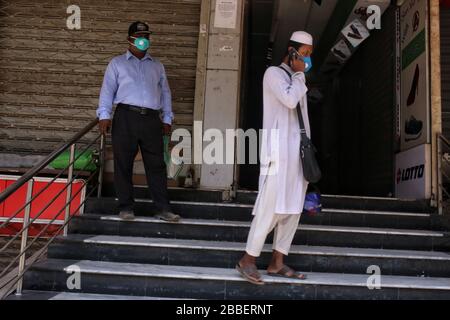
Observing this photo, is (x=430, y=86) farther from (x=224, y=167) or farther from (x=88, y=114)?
(x=88, y=114)

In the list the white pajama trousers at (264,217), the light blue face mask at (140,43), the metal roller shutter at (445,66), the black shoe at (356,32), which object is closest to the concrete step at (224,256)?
the white pajama trousers at (264,217)

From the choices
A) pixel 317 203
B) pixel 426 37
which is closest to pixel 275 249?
pixel 317 203

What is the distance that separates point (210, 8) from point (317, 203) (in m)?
3.29

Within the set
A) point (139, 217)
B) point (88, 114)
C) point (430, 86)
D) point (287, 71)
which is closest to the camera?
point (287, 71)

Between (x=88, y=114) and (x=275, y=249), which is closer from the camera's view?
(x=275, y=249)

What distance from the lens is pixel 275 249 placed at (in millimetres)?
3312

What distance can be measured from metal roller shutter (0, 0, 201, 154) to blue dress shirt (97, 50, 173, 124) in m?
1.56

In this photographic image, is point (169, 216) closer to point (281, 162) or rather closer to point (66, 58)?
point (281, 162)

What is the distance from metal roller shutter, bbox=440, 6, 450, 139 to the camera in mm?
5922

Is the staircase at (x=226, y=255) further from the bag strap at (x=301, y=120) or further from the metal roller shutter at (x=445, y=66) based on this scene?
the metal roller shutter at (x=445, y=66)

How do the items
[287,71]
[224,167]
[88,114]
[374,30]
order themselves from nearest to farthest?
1. [287,71]
2. [224,167]
3. [88,114]
4. [374,30]

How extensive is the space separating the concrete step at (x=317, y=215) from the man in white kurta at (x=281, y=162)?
1162mm

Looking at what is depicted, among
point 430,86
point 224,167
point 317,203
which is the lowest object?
point 317,203

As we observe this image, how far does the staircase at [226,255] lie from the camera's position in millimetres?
3318
